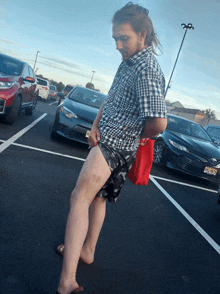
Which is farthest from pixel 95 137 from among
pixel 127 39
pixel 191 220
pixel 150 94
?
pixel 191 220

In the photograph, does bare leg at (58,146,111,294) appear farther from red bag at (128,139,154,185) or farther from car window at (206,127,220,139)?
car window at (206,127,220,139)

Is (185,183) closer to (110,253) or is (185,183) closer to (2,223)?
(110,253)

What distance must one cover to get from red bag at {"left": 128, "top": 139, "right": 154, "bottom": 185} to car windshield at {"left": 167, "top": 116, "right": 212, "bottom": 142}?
17.5 feet

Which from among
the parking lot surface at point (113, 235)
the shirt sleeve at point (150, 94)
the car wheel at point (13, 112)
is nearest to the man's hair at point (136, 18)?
the shirt sleeve at point (150, 94)

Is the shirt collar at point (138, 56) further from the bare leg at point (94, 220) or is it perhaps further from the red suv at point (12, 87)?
the red suv at point (12, 87)

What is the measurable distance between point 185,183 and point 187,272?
339cm

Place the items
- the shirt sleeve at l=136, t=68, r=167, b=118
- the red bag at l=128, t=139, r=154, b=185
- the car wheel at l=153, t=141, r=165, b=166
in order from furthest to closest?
the car wheel at l=153, t=141, r=165, b=166, the red bag at l=128, t=139, r=154, b=185, the shirt sleeve at l=136, t=68, r=167, b=118

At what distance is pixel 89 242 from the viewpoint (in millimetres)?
1958

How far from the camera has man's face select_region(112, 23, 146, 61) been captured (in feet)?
4.94

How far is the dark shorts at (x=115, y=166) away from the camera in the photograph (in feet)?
5.16

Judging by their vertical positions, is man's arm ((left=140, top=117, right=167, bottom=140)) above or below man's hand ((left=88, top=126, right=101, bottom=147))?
above

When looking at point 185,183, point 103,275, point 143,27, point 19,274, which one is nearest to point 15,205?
point 19,274

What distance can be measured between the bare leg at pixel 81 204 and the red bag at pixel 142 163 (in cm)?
30

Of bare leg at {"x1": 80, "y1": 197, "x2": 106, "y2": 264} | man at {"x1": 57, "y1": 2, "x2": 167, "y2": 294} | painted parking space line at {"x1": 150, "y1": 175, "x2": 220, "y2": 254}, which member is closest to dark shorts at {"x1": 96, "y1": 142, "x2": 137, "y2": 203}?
man at {"x1": 57, "y1": 2, "x2": 167, "y2": 294}
